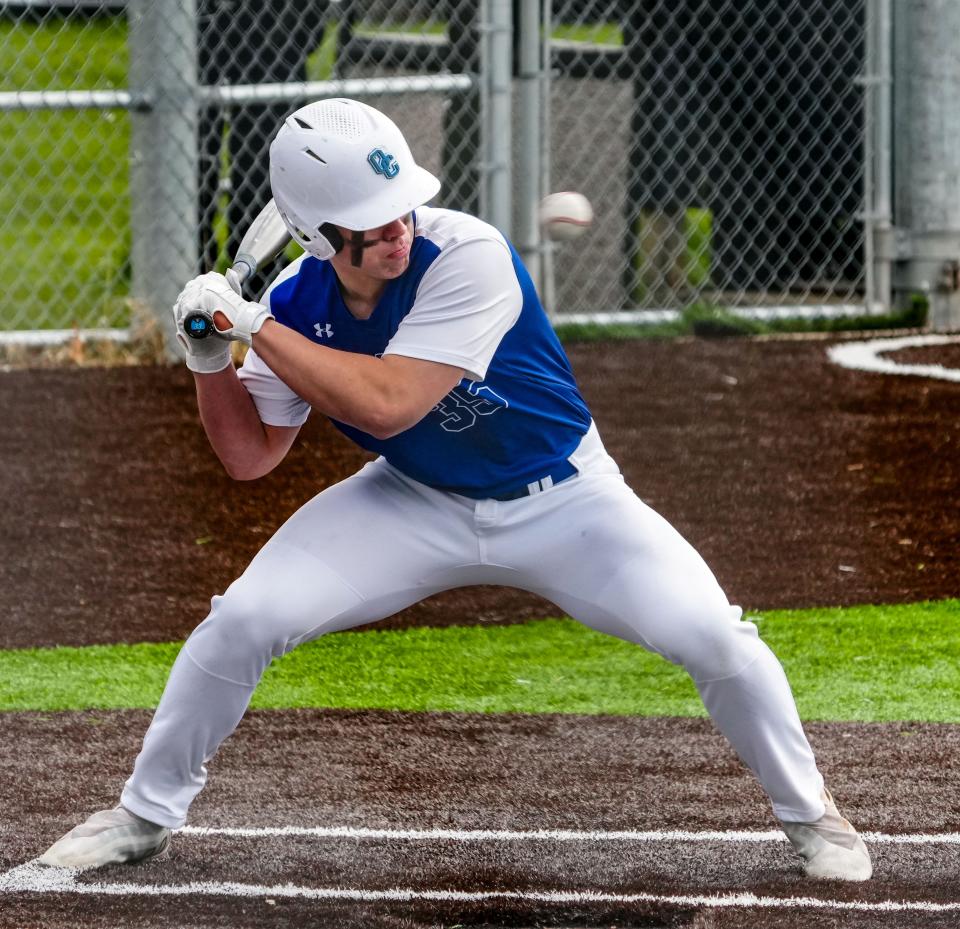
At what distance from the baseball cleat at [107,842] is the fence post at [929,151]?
7223 millimetres

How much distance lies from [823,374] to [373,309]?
18.1ft

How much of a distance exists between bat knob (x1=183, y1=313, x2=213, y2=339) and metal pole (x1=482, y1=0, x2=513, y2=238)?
5367 millimetres

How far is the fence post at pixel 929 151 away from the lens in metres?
9.54

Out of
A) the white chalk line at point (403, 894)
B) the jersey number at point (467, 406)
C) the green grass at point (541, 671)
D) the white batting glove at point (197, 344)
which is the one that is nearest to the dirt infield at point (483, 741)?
the white chalk line at point (403, 894)

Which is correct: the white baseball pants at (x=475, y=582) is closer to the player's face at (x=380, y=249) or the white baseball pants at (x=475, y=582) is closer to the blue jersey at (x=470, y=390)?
the blue jersey at (x=470, y=390)

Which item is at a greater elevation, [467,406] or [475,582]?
[467,406]

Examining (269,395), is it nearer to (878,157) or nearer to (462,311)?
(462,311)

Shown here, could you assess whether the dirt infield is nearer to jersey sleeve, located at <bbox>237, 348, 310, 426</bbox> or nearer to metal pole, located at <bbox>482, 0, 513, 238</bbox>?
jersey sleeve, located at <bbox>237, 348, 310, 426</bbox>

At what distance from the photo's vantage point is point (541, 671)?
5.05 m

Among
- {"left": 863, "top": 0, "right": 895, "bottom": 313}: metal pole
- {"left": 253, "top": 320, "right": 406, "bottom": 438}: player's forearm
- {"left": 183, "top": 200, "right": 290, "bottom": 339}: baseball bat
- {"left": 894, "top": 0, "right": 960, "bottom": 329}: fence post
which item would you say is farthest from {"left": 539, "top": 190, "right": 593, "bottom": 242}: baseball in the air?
{"left": 894, "top": 0, "right": 960, "bottom": 329}: fence post

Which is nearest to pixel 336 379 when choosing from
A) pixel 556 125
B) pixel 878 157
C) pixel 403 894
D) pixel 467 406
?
pixel 467 406

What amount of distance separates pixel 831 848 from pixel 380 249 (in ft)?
4.70

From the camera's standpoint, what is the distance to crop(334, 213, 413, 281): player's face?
3225 mm

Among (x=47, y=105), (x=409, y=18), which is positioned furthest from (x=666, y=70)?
(x=47, y=105)
